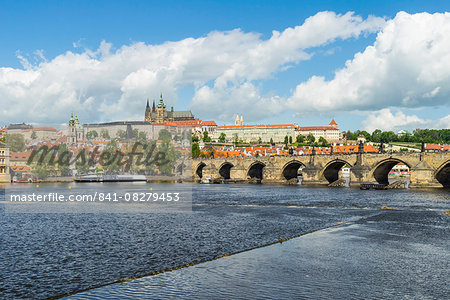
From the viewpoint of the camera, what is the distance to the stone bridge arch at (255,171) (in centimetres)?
8300

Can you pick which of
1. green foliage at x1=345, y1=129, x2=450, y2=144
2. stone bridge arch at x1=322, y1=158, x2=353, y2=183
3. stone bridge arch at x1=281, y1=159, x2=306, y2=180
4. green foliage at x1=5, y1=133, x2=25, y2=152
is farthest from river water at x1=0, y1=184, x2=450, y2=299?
green foliage at x1=345, y1=129, x2=450, y2=144

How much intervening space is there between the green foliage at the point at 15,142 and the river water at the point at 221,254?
2981 inches

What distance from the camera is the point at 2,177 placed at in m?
87.8

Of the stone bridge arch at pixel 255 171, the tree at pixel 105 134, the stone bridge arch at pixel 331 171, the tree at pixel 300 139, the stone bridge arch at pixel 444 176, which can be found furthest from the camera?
the tree at pixel 300 139

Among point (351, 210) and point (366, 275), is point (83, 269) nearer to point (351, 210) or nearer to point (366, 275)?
point (366, 275)

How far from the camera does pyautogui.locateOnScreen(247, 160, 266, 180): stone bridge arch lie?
83.0m

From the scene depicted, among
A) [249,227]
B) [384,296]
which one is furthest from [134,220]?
[384,296]

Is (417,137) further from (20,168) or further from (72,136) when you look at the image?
(20,168)

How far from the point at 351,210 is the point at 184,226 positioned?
13.8 metres

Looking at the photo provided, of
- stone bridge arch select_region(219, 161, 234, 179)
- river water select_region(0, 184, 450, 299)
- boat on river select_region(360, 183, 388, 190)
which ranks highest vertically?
stone bridge arch select_region(219, 161, 234, 179)

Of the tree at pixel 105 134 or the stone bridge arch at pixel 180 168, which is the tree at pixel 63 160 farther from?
the stone bridge arch at pixel 180 168

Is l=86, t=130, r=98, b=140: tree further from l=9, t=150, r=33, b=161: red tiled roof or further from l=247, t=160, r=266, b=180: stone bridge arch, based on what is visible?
l=247, t=160, r=266, b=180: stone bridge arch

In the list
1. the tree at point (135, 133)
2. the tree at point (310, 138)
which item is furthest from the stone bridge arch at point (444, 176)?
the tree at point (310, 138)

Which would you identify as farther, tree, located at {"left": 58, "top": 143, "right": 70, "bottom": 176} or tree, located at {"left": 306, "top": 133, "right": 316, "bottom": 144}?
tree, located at {"left": 306, "top": 133, "right": 316, "bottom": 144}
